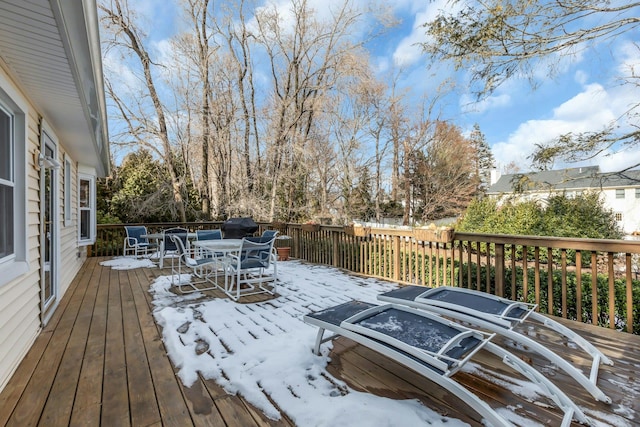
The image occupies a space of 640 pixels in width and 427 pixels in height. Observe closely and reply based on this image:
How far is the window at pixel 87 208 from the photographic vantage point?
6680 millimetres

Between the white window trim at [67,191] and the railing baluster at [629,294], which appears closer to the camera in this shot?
the railing baluster at [629,294]

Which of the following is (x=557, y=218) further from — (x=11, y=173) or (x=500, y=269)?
(x=11, y=173)

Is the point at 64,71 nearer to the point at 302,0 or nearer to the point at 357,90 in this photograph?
the point at 302,0

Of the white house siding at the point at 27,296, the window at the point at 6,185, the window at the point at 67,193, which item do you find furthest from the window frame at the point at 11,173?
the window at the point at 67,193

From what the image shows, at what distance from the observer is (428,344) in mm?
1878

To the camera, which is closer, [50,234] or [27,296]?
[27,296]

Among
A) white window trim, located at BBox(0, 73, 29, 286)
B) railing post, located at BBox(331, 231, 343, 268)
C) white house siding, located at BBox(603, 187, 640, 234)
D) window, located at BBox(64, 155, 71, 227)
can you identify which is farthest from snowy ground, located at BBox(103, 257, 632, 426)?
white house siding, located at BBox(603, 187, 640, 234)

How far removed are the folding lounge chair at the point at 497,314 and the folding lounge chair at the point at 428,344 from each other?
0.20 meters

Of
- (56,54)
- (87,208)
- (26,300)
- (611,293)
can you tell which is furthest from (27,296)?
(611,293)

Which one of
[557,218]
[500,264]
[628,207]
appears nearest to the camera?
[500,264]

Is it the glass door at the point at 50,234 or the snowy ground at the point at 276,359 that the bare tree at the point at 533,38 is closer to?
the snowy ground at the point at 276,359

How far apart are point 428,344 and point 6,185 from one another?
3264 mm

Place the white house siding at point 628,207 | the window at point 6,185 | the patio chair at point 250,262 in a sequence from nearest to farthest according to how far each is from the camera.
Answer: the window at point 6,185, the patio chair at point 250,262, the white house siding at point 628,207

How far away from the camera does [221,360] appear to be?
2365 mm
